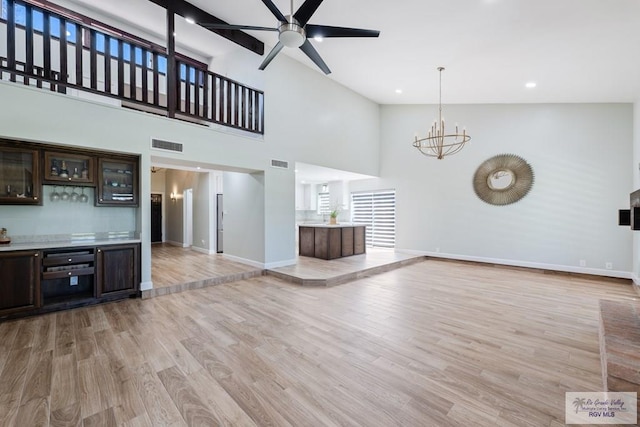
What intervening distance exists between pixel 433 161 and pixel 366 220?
9.12 feet

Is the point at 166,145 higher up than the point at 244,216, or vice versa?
the point at 166,145

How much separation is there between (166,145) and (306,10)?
2848mm

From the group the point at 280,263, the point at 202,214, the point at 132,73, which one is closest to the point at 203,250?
the point at 202,214

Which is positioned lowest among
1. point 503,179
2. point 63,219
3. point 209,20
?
point 63,219

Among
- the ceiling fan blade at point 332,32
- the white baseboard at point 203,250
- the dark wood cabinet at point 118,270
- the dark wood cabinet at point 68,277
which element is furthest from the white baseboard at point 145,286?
the ceiling fan blade at point 332,32

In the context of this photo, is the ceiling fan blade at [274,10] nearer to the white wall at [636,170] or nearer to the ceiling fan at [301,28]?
the ceiling fan at [301,28]

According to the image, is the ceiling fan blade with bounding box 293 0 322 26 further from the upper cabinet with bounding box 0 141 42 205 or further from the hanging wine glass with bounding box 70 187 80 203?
the hanging wine glass with bounding box 70 187 80 203

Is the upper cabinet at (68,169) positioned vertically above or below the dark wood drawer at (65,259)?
above

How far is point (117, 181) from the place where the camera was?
410 centimetres

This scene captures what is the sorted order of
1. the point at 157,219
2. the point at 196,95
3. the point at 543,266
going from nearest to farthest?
the point at 196,95, the point at 543,266, the point at 157,219

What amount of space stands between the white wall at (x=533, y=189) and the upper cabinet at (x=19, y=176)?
7.45m

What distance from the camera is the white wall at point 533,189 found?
5344 millimetres

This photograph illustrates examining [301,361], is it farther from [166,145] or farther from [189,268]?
[189,268]

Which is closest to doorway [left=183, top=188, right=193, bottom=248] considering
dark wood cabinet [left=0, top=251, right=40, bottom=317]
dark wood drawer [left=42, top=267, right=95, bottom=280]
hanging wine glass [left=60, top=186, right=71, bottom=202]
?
hanging wine glass [left=60, top=186, right=71, bottom=202]
